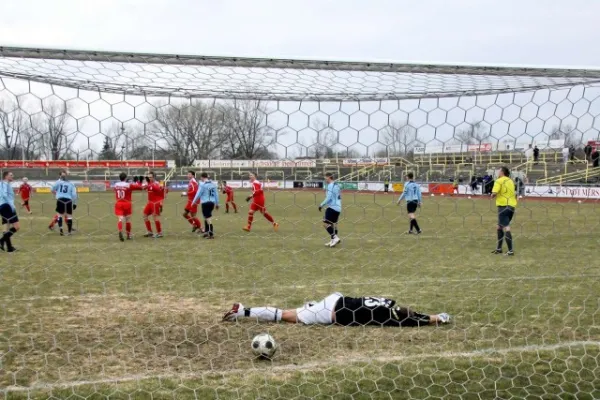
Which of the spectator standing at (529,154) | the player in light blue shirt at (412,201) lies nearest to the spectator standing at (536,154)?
the spectator standing at (529,154)

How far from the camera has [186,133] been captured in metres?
4.13

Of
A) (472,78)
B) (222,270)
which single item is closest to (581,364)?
(472,78)

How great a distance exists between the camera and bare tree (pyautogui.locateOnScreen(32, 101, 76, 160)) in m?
3.91

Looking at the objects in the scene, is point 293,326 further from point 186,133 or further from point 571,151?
point 571,151

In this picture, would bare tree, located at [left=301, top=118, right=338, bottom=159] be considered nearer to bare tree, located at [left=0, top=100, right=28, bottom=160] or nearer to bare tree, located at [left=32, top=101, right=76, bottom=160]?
bare tree, located at [left=32, top=101, right=76, bottom=160]

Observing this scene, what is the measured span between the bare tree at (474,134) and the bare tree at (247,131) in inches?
62.8

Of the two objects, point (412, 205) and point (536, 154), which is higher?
point (536, 154)

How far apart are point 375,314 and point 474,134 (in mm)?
2040

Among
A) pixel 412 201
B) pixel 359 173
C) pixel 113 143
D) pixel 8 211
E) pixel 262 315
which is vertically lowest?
pixel 262 315

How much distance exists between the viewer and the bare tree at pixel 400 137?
15.3ft

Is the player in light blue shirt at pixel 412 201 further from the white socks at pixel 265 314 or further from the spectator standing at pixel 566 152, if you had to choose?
the spectator standing at pixel 566 152

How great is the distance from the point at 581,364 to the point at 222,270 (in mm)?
5702

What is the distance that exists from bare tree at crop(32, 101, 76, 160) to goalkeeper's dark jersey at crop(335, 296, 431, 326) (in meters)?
3.03

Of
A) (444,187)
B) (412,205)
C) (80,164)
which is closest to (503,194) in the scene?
(444,187)
